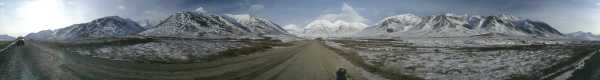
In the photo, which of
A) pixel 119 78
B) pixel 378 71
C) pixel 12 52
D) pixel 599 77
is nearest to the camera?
pixel 599 77

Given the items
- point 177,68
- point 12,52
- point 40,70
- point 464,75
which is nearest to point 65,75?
point 40,70

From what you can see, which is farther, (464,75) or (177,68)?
(177,68)

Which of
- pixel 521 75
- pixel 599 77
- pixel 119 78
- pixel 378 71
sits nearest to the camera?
pixel 599 77

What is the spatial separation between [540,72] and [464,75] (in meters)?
6.05

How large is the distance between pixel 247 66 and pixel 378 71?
12033 mm

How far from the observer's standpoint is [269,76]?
44812 millimetres

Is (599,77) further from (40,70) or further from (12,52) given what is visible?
(12,52)

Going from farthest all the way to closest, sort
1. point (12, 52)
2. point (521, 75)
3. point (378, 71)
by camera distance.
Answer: point (12, 52)
point (378, 71)
point (521, 75)

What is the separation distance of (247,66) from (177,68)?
6388 mm

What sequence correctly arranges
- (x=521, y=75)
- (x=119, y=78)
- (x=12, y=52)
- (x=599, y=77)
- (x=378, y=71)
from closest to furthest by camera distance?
(x=599, y=77) < (x=119, y=78) < (x=521, y=75) < (x=378, y=71) < (x=12, y=52)

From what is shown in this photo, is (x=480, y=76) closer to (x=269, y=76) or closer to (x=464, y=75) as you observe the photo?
(x=464, y=75)

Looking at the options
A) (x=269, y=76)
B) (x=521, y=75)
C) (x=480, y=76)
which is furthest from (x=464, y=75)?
(x=269, y=76)

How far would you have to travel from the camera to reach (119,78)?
43625 mm

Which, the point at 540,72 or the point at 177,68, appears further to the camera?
the point at 177,68
